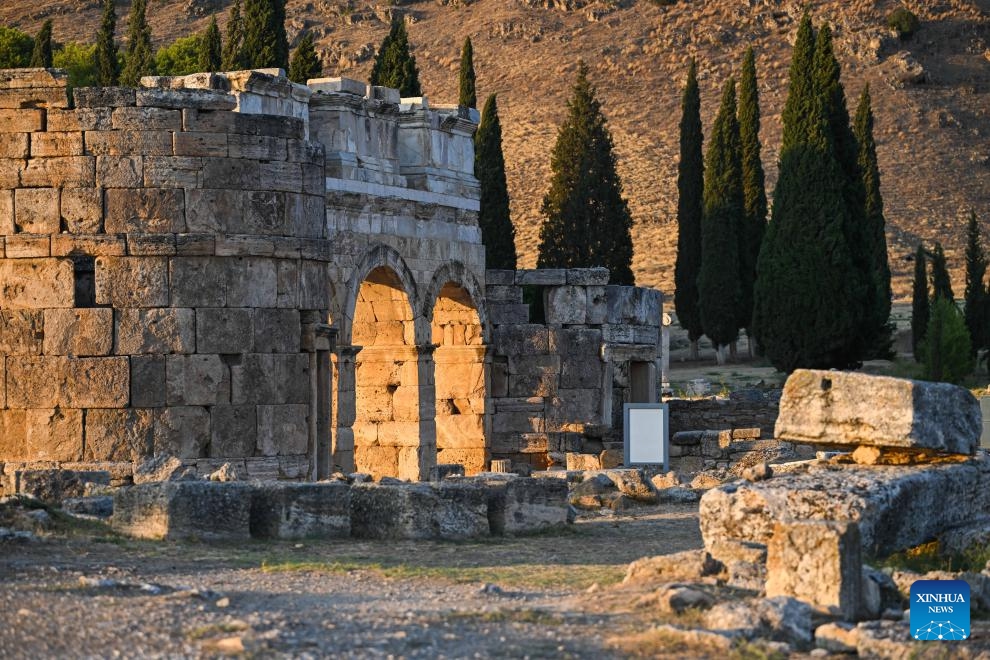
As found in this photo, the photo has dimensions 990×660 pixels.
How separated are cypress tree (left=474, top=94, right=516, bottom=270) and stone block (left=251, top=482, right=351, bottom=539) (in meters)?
24.5

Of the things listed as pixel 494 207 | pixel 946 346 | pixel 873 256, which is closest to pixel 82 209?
pixel 494 207

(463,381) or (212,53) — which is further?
(212,53)

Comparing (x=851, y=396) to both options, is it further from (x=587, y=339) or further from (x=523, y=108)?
(x=523, y=108)

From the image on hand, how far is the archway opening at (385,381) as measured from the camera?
21.2 m

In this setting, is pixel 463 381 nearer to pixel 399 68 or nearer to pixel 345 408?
pixel 345 408

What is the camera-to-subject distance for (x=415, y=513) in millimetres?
11609

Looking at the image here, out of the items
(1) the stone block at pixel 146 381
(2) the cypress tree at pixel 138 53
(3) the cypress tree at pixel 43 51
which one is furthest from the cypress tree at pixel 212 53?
(1) the stone block at pixel 146 381

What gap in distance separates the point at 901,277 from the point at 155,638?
5524 centimetres

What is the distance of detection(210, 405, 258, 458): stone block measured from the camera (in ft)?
49.1

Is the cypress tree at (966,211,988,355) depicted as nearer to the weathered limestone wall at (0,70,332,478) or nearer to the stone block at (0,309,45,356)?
the weathered limestone wall at (0,70,332,478)

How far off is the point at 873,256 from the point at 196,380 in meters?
28.6

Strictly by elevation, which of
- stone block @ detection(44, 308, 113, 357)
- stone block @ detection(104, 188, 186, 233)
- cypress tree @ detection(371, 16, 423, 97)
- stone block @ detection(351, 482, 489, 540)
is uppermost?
cypress tree @ detection(371, 16, 423, 97)

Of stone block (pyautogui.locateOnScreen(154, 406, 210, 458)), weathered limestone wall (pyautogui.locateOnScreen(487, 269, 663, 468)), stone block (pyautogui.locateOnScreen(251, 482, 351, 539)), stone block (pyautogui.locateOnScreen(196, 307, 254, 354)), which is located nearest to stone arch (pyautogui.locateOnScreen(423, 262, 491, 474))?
weathered limestone wall (pyautogui.locateOnScreen(487, 269, 663, 468))

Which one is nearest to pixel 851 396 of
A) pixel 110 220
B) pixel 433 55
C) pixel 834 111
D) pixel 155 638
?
pixel 155 638
